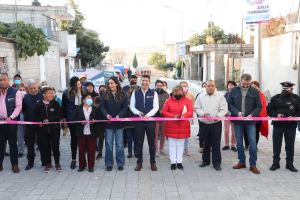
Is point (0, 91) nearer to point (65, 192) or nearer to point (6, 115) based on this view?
point (6, 115)

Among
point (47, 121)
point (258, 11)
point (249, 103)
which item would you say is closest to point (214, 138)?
point (249, 103)

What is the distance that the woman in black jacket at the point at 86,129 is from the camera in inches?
242

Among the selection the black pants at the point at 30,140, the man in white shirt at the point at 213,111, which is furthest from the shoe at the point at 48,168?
the man in white shirt at the point at 213,111

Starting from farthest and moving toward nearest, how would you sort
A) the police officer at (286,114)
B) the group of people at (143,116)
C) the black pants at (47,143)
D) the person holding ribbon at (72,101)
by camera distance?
the person holding ribbon at (72,101) → the black pants at (47,143) → the group of people at (143,116) → the police officer at (286,114)

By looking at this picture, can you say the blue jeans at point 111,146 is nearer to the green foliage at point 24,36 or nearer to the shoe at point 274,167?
the shoe at point 274,167

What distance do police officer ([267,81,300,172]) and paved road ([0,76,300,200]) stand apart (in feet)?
1.01

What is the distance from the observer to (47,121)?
6102 millimetres

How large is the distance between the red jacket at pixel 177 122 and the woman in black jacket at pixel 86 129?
145 centimetres

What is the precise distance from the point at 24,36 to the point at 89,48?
71.8 feet

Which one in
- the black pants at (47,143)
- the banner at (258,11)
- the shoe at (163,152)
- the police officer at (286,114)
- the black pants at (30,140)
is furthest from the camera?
the banner at (258,11)

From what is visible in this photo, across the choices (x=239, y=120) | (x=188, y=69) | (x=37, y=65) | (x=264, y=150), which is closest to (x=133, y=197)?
(x=239, y=120)

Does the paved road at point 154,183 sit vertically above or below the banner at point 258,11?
below

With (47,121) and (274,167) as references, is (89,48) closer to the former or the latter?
(47,121)

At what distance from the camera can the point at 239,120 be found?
20.4 feet
